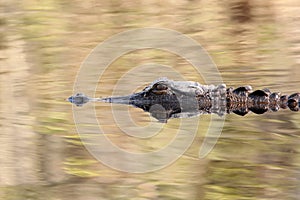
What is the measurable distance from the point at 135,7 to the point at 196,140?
567cm

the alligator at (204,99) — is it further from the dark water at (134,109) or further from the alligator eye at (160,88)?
the dark water at (134,109)

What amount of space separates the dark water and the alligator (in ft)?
0.68

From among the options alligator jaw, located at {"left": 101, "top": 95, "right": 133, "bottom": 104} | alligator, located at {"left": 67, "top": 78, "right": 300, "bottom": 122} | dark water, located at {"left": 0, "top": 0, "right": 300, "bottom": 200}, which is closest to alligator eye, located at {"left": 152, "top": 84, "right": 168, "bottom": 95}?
alligator, located at {"left": 67, "top": 78, "right": 300, "bottom": 122}

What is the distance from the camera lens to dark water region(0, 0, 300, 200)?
203 inches

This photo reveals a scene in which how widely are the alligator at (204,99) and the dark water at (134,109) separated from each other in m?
0.21

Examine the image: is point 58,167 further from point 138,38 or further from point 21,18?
point 21,18

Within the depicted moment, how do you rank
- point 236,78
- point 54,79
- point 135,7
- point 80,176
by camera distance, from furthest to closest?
point 135,7, point 54,79, point 236,78, point 80,176

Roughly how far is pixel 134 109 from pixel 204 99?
645mm

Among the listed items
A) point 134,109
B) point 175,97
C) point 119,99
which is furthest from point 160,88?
point 119,99

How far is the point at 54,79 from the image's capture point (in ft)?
27.3

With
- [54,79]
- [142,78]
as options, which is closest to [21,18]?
[54,79]

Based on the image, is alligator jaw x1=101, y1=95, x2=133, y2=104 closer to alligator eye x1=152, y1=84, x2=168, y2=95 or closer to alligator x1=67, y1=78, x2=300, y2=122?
alligator x1=67, y1=78, x2=300, y2=122

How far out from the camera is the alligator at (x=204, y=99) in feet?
22.0

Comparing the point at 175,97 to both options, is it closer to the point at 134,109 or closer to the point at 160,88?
the point at 160,88
